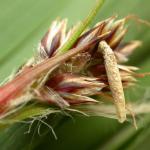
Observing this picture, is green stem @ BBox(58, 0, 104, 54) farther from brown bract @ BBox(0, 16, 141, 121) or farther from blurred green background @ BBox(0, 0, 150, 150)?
blurred green background @ BBox(0, 0, 150, 150)

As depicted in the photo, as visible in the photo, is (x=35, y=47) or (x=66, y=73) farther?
(x=35, y=47)

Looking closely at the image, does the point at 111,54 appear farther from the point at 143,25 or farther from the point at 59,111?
the point at 143,25

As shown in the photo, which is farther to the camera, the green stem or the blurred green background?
the blurred green background

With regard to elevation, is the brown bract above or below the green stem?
below

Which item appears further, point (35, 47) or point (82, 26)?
point (35, 47)

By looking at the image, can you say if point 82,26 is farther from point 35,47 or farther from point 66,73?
point 35,47

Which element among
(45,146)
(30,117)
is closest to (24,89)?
(30,117)

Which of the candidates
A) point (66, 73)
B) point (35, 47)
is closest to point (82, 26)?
point (66, 73)

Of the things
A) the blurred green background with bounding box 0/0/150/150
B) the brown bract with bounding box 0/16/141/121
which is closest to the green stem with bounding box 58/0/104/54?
the brown bract with bounding box 0/16/141/121

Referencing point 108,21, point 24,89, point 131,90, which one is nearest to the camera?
point 24,89
